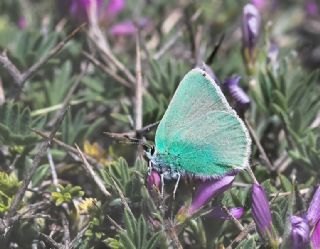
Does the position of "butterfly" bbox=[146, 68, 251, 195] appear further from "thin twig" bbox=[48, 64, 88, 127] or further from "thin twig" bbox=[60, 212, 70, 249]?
"thin twig" bbox=[48, 64, 88, 127]

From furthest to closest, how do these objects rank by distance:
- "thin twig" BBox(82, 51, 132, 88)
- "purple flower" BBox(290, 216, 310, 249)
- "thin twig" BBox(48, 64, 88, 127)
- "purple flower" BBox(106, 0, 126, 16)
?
"purple flower" BBox(106, 0, 126, 16)
"thin twig" BBox(82, 51, 132, 88)
"thin twig" BBox(48, 64, 88, 127)
"purple flower" BBox(290, 216, 310, 249)

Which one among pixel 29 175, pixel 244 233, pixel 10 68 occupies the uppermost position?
pixel 10 68

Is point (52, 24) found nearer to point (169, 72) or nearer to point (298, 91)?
point (169, 72)

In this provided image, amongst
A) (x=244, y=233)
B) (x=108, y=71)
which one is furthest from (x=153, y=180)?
(x=108, y=71)

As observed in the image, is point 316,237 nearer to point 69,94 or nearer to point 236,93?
point 236,93

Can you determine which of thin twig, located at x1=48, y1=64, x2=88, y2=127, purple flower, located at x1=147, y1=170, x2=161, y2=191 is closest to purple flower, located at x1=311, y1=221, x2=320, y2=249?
→ purple flower, located at x1=147, y1=170, x2=161, y2=191

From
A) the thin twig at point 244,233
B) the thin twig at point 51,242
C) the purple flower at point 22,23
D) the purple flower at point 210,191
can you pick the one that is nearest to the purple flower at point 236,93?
the purple flower at point 210,191

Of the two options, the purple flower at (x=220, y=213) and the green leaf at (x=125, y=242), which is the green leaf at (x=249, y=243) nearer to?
the purple flower at (x=220, y=213)
